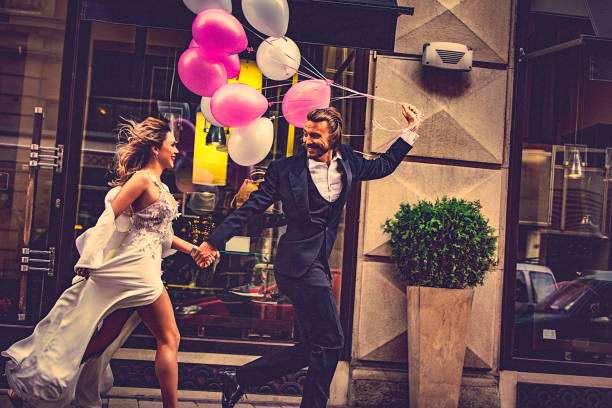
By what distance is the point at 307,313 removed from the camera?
4250 mm

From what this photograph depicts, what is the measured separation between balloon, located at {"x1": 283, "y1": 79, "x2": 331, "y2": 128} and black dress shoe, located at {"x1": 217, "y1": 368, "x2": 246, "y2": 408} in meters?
1.87

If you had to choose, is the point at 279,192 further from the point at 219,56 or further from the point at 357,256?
the point at 357,256

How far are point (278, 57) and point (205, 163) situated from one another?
1.54 metres

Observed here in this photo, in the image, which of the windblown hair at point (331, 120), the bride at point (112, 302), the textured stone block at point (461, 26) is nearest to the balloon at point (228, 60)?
the bride at point (112, 302)

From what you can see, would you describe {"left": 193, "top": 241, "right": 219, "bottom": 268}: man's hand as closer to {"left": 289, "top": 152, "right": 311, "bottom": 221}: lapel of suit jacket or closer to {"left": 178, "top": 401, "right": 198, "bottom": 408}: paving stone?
{"left": 289, "top": 152, "right": 311, "bottom": 221}: lapel of suit jacket

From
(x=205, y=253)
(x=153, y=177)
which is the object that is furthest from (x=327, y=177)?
(x=153, y=177)

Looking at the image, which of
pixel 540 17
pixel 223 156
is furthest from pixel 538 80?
pixel 223 156

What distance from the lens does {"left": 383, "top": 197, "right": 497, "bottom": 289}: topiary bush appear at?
17.6 ft

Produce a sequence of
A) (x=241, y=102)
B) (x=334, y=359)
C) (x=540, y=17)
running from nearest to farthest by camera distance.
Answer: (x=334, y=359), (x=241, y=102), (x=540, y=17)

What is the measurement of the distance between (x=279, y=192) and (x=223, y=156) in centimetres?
196

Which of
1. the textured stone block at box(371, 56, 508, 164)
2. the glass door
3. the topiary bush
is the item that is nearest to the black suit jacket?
the topiary bush

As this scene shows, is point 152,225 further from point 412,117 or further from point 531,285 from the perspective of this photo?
point 531,285

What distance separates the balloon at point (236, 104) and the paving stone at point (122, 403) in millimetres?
2380

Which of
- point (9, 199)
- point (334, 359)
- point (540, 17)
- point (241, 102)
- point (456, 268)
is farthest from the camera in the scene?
point (540, 17)
